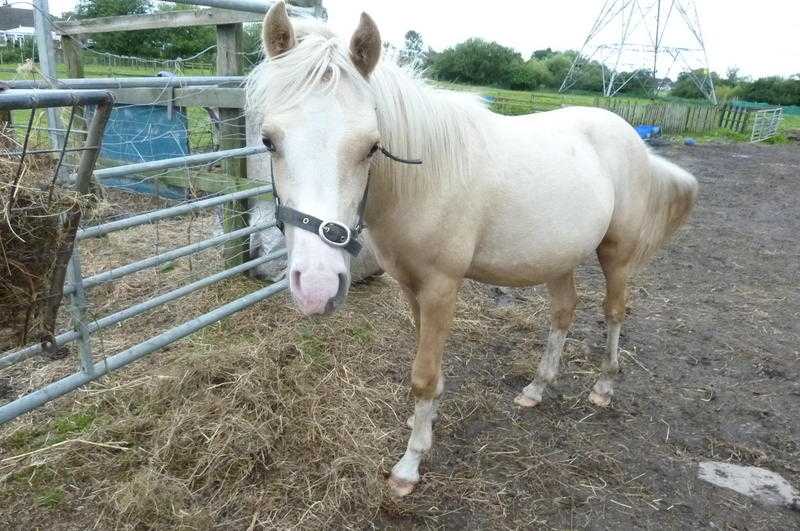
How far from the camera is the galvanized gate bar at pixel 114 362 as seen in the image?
6.86 feet

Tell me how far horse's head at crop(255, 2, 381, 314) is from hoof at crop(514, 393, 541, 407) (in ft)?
6.32

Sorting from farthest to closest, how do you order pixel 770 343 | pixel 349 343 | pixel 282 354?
pixel 770 343 → pixel 349 343 → pixel 282 354

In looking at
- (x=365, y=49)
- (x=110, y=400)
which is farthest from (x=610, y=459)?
(x=110, y=400)

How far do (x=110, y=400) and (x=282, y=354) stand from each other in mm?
952

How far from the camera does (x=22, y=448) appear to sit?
2338mm

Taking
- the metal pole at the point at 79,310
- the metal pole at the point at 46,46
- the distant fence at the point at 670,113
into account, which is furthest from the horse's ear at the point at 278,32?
the distant fence at the point at 670,113

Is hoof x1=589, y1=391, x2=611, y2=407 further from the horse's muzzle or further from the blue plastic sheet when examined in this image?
the blue plastic sheet

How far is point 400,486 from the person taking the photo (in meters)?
2.39

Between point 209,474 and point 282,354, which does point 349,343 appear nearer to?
point 282,354

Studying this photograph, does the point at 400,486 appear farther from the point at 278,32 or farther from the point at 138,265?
the point at 278,32

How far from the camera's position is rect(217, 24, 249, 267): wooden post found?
3.52m

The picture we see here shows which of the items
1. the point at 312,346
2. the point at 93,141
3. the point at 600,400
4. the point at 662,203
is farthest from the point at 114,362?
the point at 662,203

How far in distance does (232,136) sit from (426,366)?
2.33 metres

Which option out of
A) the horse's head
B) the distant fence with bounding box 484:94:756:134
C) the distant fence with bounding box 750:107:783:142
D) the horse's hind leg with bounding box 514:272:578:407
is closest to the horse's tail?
the horse's hind leg with bounding box 514:272:578:407
